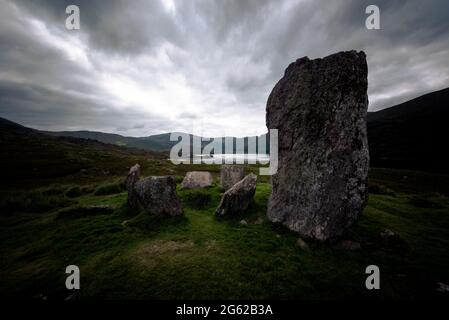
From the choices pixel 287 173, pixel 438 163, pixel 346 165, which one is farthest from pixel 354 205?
pixel 438 163

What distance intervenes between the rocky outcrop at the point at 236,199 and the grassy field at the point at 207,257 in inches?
19.5

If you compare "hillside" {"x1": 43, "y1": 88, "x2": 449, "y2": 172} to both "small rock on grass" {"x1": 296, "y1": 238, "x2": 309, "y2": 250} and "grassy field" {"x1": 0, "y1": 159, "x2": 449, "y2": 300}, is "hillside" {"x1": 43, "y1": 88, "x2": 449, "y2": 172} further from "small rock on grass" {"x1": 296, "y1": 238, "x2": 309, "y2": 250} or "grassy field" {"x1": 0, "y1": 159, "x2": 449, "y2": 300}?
"small rock on grass" {"x1": 296, "y1": 238, "x2": 309, "y2": 250}

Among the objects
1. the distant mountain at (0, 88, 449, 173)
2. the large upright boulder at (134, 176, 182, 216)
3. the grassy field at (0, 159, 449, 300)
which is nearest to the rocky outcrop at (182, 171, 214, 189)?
the grassy field at (0, 159, 449, 300)

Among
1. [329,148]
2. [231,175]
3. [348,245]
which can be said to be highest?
[329,148]

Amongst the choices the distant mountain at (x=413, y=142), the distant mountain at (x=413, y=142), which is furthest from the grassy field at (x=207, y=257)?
the distant mountain at (x=413, y=142)

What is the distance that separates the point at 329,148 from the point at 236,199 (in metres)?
5.15

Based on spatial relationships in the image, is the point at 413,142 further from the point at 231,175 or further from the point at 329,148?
the point at 329,148

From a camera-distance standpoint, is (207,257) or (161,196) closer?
(207,257)

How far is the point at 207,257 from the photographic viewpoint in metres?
6.71

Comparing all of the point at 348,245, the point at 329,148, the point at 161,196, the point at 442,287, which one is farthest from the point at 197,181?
the point at 442,287

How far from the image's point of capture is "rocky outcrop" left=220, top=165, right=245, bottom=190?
14969mm

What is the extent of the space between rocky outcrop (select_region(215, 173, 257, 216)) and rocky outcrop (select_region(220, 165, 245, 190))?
4.34 meters
